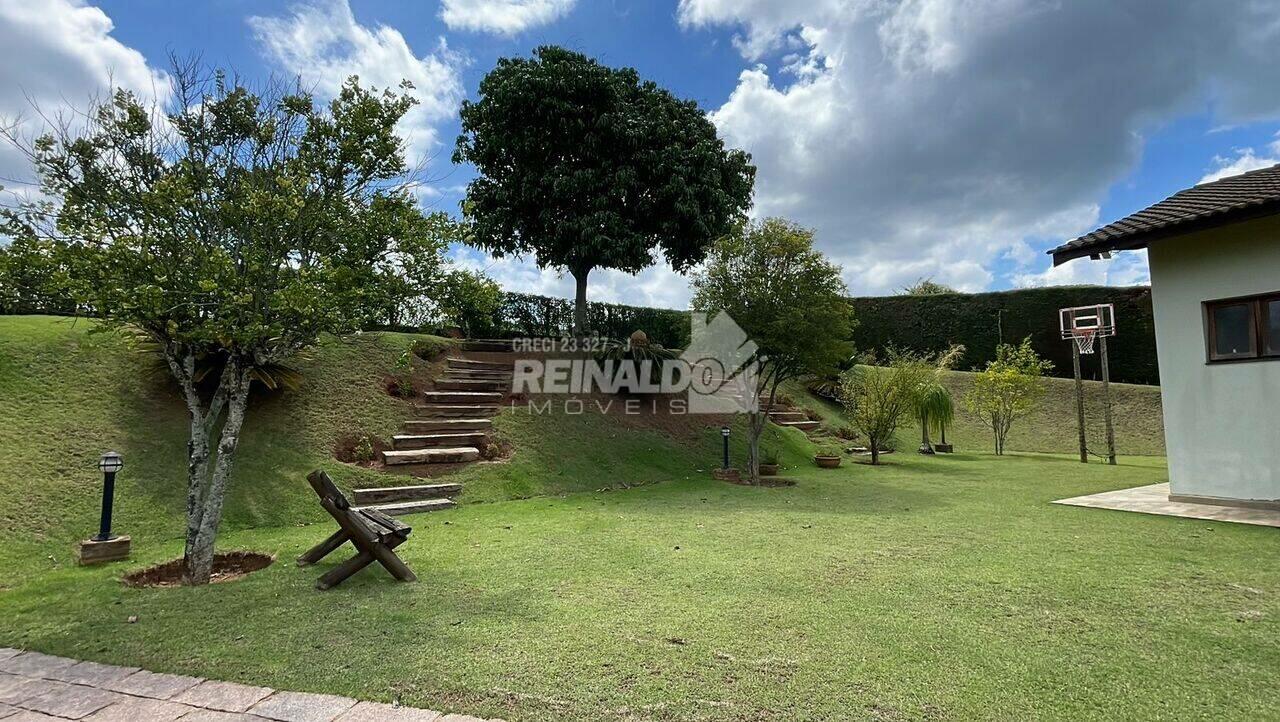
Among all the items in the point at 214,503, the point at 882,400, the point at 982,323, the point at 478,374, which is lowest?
the point at 214,503

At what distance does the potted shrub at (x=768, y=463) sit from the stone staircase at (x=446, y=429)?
5.15 metres

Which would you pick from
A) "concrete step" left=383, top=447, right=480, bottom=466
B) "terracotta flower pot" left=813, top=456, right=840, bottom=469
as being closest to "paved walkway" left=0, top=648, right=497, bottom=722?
"concrete step" left=383, top=447, right=480, bottom=466

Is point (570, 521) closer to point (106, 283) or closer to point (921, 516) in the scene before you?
point (921, 516)

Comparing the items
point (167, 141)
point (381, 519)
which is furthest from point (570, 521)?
point (167, 141)

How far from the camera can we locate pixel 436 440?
9008 mm

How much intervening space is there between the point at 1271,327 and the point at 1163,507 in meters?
2.38

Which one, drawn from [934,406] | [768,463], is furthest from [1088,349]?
[768,463]

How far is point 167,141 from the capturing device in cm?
465

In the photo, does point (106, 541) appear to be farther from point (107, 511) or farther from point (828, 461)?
point (828, 461)

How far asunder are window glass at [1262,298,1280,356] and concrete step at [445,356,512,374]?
11380 millimetres

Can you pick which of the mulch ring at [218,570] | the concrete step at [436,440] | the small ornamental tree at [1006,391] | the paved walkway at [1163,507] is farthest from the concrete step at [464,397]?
the small ornamental tree at [1006,391]

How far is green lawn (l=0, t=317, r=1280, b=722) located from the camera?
251 centimetres

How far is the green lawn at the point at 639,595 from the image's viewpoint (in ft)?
8.24

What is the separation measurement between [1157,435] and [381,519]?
791 inches
